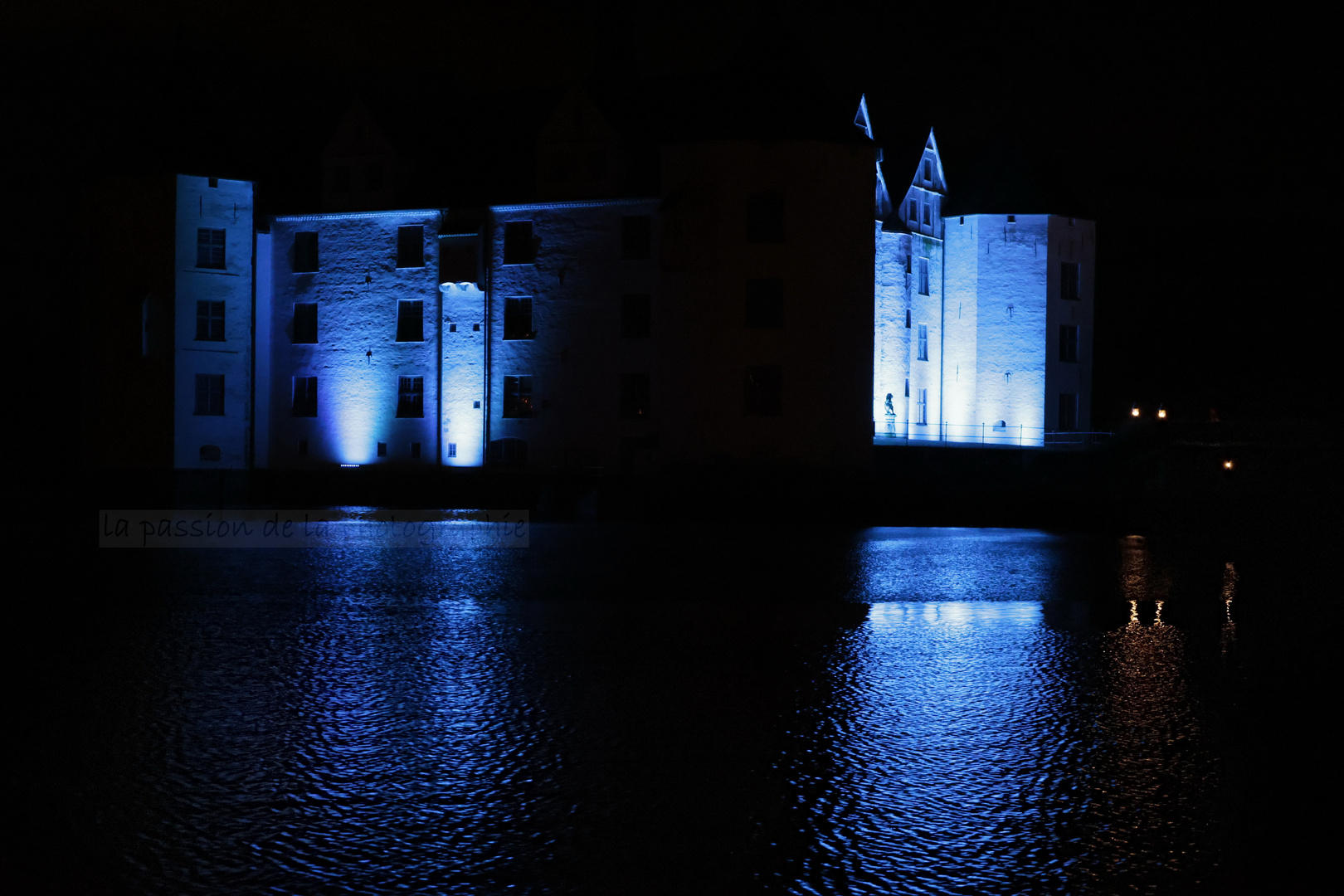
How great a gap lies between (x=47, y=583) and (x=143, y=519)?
49.9ft

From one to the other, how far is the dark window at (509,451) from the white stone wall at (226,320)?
333 inches

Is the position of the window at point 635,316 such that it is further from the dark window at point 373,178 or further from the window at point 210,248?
the window at point 210,248

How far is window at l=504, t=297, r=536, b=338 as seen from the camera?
Result: 4325cm

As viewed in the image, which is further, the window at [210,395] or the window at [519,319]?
the window at [519,319]

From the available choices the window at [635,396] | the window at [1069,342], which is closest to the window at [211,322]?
the window at [635,396]

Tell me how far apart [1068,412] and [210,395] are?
30.0 m

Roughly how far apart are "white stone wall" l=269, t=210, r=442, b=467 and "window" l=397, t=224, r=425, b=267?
0.15 m

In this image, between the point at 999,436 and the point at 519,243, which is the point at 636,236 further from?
the point at 999,436

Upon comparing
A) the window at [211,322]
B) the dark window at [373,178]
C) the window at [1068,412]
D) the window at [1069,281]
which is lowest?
the window at [1068,412]

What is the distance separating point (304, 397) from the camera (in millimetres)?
45531

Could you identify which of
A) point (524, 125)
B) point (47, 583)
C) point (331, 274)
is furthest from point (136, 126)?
point (47, 583)

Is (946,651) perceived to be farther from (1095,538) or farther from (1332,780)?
(1095,538)

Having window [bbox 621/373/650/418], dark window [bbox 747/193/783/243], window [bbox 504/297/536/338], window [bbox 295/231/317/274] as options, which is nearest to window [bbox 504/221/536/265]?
window [bbox 504/297/536/338]

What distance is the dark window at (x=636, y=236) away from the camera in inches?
1642
